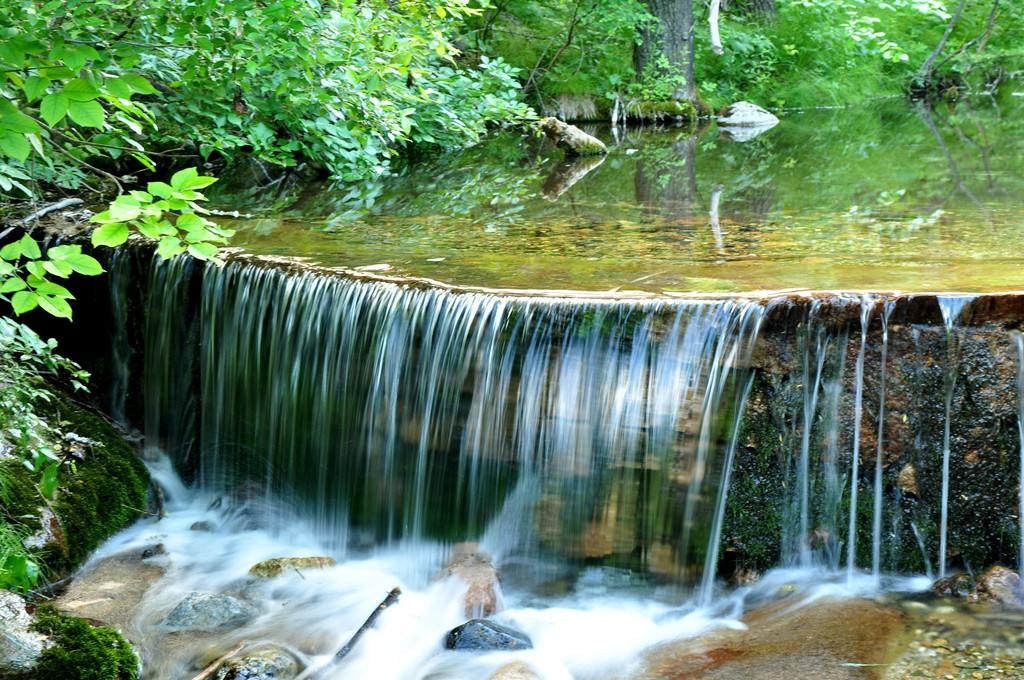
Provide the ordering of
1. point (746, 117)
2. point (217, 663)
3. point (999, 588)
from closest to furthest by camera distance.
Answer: point (217, 663)
point (999, 588)
point (746, 117)

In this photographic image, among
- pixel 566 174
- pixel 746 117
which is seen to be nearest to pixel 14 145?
pixel 566 174

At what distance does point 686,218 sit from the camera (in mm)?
7586

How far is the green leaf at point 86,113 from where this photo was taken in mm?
2949

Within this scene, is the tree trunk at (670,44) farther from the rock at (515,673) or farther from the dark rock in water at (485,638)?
the rock at (515,673)

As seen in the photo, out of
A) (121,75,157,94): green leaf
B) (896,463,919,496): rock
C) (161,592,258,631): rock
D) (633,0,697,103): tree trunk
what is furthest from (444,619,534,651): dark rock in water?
(633,0,697,103): tree trunk

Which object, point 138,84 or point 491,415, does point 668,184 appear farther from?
point 138,84

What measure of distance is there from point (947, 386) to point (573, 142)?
895 cm

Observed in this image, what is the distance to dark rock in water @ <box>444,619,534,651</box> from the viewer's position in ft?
14.5

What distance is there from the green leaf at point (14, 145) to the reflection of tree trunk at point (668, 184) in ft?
17.2

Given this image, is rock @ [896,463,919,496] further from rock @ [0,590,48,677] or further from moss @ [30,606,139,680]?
rock @ [0,590,48,677]

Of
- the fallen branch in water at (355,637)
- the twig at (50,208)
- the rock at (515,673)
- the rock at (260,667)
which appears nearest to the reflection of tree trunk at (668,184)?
the fallen branch in water at (355,637)

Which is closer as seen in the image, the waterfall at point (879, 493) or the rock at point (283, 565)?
the waterfall at point (879, 493)

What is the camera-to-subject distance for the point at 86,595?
5.00m

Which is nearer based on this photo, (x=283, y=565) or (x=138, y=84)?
(x=138, y=84)
